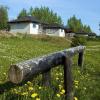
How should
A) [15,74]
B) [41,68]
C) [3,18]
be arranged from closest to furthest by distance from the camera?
[15,74], [41,68], [3,18]

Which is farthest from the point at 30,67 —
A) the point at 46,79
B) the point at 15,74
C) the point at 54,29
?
the point at 54,29

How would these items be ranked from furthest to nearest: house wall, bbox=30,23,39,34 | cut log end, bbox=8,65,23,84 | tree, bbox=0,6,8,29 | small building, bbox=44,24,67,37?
tree, bbox=0,6,8,29
small building, bbox=44,24,67,37
house wall, bbox=30,23,39,34
cut log end, bbox=8,65,23,84

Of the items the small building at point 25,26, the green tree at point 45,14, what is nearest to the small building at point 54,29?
the small building at point 25,26

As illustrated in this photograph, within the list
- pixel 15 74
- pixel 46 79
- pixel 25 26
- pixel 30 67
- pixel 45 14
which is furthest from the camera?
pixel 45 14

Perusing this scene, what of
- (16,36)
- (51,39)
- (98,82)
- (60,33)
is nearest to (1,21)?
(60,33)

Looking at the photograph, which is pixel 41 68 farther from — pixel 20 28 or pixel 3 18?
pixel 3 18

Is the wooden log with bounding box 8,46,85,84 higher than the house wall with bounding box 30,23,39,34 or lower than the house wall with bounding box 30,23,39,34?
higher

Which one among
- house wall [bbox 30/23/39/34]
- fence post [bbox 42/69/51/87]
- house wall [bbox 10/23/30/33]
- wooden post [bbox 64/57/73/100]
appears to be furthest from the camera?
house wall [bbox 30/23/39/34]

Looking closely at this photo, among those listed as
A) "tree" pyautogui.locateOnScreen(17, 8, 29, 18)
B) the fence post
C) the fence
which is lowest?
the fence post

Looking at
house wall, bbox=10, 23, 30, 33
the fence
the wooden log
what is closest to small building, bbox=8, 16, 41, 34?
house wall, bbox=10, 23, 30, 33

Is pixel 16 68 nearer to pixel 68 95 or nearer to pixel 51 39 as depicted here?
pixel 68 95

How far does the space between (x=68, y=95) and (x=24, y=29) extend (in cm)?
7943

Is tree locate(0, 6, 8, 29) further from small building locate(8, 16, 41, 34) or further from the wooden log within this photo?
the wooden log

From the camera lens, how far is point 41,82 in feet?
28.7
